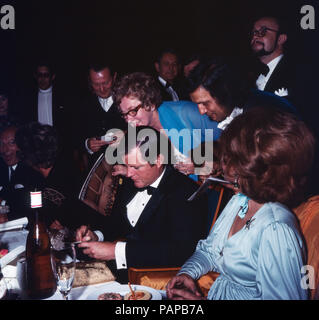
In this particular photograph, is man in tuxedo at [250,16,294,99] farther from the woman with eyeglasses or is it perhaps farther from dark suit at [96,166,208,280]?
dark suit at [96,166,208,280]

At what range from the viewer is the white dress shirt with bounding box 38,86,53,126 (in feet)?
13.4

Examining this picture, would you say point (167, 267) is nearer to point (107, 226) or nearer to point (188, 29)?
point (107, 226)

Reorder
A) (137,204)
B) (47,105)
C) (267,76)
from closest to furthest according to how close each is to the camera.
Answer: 1. (137,204)
2. (267,76)
3. (47,105)

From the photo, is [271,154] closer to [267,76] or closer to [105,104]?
[267,76]

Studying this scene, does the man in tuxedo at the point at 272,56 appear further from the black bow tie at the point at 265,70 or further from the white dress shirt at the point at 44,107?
the white dress shirt at the point at 44,107

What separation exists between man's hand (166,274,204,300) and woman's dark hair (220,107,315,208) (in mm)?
469

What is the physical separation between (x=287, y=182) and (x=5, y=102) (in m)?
3.78

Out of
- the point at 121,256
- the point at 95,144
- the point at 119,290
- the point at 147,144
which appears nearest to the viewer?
the point at 119,290

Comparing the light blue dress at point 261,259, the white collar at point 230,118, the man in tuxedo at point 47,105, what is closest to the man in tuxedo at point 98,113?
the man in tuxedo at point 47,105

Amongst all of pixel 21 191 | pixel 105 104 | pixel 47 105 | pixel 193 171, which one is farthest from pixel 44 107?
pixel 193 171

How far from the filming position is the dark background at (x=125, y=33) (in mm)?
2854

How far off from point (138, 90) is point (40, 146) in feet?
3.05

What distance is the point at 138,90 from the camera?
273 centimetres

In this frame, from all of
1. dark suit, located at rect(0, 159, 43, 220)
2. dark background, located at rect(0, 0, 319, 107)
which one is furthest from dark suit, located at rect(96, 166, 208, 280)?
dark background, located at rect(0, 0, 319, 107)
